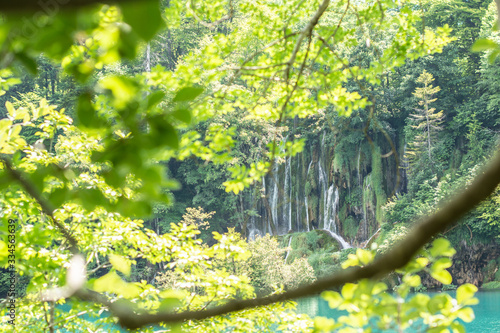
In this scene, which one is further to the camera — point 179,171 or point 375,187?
point 179,171

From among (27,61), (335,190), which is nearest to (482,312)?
(335,190)

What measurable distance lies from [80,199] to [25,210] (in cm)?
225

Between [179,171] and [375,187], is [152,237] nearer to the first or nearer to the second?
[375,187]

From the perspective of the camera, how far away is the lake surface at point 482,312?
33.7ft

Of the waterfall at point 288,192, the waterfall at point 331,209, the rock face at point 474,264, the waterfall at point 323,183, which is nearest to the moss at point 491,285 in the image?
the rock face at point 474,264

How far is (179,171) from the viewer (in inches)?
827

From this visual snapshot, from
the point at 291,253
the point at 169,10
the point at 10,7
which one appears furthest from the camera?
the point at 291,253

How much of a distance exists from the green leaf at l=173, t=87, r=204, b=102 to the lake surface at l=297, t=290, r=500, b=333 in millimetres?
11130

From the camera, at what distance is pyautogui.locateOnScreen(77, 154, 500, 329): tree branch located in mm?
339

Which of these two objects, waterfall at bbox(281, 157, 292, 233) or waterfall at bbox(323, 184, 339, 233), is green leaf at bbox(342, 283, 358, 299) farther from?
waterfall at bbox(281, 157, 292, 233)

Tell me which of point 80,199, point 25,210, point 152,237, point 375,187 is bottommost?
point 375,187

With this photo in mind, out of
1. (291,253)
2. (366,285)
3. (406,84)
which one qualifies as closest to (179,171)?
(291,253)

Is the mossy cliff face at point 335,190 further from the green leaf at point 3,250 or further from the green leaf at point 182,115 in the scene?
the green leaf at point 182,115

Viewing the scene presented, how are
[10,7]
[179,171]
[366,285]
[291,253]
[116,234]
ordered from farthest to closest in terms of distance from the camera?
[179,171], [291,253], [116,234], [366,285], [10,7]
